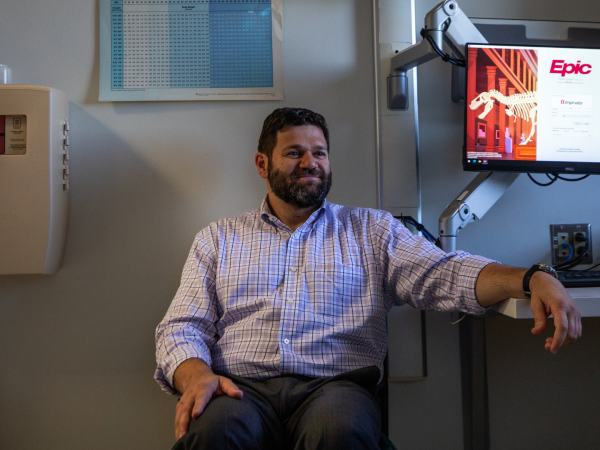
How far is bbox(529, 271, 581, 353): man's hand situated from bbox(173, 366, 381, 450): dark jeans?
15.1 inches

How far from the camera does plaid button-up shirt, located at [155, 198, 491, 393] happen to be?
1138 millimetres

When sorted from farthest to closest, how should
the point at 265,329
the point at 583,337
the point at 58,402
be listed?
1. the point at 583,337
2. the point at 58,402
3. the point at 265,329

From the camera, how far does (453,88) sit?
1.58 metres

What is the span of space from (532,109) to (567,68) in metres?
0.16

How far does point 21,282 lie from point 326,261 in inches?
39.6

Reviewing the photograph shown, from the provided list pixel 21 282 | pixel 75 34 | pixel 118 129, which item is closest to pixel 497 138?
pixel 118 129

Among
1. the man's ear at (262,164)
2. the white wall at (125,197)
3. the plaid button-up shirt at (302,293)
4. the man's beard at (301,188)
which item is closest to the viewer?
→ the plaid button-up shirt at (302,293)

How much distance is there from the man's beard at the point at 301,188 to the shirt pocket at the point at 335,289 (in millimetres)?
192

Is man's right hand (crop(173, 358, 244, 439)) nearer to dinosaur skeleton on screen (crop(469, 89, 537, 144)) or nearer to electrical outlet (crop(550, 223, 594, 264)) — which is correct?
dinosaur skeleton on screen (crop(469, 89, 537, 144))

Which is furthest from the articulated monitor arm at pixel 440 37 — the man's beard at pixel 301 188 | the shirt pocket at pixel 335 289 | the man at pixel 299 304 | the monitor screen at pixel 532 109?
the shirt pocket at pixel 335 289

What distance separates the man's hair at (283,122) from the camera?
1368mm

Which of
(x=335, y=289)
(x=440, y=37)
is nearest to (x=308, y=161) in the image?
(x=335, y=289)

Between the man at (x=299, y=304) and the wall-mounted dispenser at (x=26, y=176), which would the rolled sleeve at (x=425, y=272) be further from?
the wall-mounted dispenser at (x=26, y=176)

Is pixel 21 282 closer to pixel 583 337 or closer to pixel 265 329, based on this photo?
pixel 265 329
